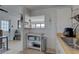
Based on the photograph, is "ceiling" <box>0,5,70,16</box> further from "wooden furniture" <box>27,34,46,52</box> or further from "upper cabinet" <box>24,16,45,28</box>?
"wooden furniture" <box>27,34,46,52</box>

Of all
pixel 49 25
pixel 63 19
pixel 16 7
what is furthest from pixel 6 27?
pixel 63 19

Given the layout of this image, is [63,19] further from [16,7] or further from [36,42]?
[16,7]

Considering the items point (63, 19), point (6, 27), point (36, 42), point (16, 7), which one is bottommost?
point (36, 42)

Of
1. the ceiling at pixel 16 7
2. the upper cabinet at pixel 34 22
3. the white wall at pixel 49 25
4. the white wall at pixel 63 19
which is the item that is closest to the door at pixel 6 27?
the ceiling at pixel 16 7

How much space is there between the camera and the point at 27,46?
1.55 meters

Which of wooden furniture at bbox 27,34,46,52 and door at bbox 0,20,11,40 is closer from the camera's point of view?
door at bbox 0,20,11,40

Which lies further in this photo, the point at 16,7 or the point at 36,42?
the point at 36,42

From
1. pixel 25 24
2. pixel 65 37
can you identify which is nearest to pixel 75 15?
pixel 65 37

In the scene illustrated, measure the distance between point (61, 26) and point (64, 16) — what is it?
16 cm

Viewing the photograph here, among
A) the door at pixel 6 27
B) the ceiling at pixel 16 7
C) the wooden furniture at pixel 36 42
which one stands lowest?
the wooden furniture at pixel 36 42

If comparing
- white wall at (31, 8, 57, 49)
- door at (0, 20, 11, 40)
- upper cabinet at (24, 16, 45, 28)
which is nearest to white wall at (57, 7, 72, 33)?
white wall at (31, 8, 57, 49)

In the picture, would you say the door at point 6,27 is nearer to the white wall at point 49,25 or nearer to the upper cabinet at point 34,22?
the upper cabinet at point 34,22
